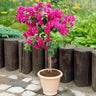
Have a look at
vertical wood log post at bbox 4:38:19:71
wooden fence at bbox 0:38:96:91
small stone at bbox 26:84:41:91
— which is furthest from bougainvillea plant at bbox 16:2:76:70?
vertical wood log post at bbox 4:38:19:71

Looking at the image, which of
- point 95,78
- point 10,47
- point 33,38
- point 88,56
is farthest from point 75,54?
point 10,47

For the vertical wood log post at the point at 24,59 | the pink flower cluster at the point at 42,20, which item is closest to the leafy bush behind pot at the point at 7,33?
the vertical wood log post at the point at 24,59

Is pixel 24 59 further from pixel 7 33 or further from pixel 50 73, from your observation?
pixel 50 73

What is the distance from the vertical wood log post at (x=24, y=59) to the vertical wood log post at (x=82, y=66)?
97 cm

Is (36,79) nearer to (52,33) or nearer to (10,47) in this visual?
(10,47)

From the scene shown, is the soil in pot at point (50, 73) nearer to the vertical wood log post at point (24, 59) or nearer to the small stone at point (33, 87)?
the small stone at point (33, 87)

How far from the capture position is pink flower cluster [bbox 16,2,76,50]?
2766 mm

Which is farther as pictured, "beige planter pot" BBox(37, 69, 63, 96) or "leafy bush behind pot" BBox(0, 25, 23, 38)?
"leafy bush behind pot" BBox(0, 25, 23, 38)

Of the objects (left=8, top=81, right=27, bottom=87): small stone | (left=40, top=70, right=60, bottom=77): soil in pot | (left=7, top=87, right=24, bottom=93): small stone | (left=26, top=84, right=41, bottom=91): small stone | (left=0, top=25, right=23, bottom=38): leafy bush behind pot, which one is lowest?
(left=7, top=87, right=24, bottom=93): small stone

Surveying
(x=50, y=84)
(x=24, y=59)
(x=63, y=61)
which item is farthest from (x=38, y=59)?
(x=50, y=84)

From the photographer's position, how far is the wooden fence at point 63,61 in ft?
10.4

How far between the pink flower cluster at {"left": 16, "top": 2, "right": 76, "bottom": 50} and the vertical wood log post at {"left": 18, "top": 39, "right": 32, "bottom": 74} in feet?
3.00

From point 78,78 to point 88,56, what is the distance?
376mm

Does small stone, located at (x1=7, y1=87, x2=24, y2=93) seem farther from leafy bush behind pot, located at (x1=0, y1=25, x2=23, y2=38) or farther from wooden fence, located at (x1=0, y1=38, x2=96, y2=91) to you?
leafy bush behind pot, located at (x1=0, y1=25, x2=23, y2=38)
